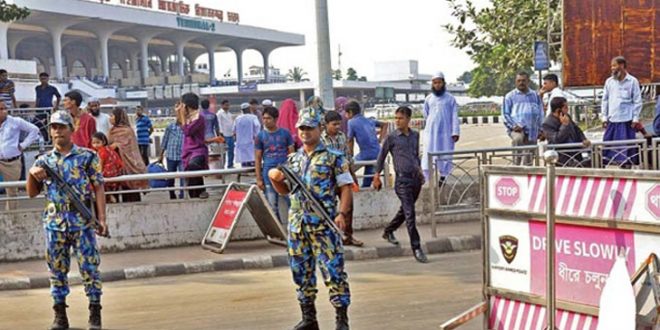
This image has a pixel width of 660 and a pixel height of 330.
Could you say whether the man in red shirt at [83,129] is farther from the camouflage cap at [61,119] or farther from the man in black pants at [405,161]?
the camouflage cap at [61,119]

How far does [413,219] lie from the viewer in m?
10.2

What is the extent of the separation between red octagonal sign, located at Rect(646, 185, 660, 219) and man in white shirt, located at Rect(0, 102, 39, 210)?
30.8ft

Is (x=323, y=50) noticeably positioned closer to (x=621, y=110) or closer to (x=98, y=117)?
(x=98, y=117)

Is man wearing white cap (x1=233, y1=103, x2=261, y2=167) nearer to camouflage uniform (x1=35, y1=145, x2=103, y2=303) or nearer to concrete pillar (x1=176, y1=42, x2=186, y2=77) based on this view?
camouflage uniform (x1=35, y1=145, x2=103, y2=303)

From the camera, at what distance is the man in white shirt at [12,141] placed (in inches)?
489

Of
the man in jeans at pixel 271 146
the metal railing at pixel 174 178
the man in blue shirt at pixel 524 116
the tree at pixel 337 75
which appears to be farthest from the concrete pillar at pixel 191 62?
the man in jeans at pixel 271 146

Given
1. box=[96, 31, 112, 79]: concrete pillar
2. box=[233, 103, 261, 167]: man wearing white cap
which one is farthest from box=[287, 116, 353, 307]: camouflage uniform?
box=[96, 31, 112, 79]: concrete pillar

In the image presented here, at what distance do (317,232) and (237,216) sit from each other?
4.68 m

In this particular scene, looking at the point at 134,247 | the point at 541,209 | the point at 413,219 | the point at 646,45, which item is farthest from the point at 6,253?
the point at 646,45

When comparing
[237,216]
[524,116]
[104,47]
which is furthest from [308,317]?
[104,47]

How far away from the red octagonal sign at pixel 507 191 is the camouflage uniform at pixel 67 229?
11.3ft

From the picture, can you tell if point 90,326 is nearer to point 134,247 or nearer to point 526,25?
point 134,247

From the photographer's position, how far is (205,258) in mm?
10969

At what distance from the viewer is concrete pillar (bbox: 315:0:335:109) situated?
45.6 feet
